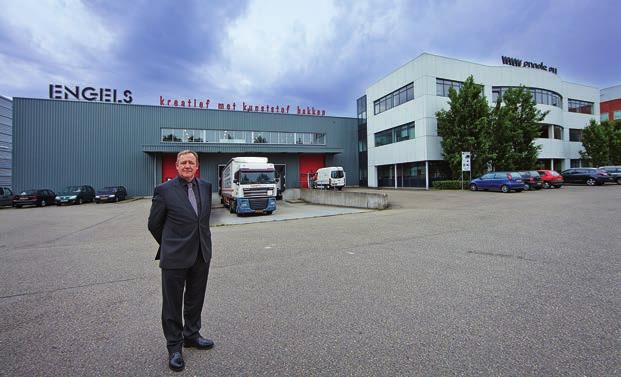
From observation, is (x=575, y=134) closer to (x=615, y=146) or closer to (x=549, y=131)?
(x=615, y=146)

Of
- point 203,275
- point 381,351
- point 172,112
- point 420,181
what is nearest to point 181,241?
point 203,275

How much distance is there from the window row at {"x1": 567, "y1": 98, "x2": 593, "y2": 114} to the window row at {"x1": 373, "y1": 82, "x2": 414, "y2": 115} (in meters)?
24.8

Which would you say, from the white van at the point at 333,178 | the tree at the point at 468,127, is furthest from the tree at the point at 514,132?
the white van at the point at 333,178

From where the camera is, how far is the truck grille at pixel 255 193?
15.1 meters

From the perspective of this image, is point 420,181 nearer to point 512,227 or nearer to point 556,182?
point 556,182

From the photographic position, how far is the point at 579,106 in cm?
4103

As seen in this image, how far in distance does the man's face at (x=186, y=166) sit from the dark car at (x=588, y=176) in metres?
35.2

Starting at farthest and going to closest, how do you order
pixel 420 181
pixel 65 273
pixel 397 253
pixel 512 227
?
pixel 420 181, pixel 512 227, pixel 397 253, pixel 65 273

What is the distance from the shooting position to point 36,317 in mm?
3662

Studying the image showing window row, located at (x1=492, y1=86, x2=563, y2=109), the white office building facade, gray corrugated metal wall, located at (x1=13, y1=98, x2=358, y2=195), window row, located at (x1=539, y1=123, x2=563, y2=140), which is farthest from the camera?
window row, located at (x1=539, y1=123, x2=563, y2=140)

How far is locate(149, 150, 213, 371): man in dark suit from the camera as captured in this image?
2.71 metres

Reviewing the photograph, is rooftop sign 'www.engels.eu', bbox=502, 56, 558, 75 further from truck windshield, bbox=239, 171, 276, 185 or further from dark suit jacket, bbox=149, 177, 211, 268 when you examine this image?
dark suit jacket, bbox=149, 177, 211, 268

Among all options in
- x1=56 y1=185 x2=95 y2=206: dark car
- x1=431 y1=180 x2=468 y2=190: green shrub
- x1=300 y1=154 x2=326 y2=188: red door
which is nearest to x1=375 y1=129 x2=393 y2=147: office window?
x1=300 y1=154 x2=326 y2=188: red door

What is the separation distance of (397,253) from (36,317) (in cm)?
589
